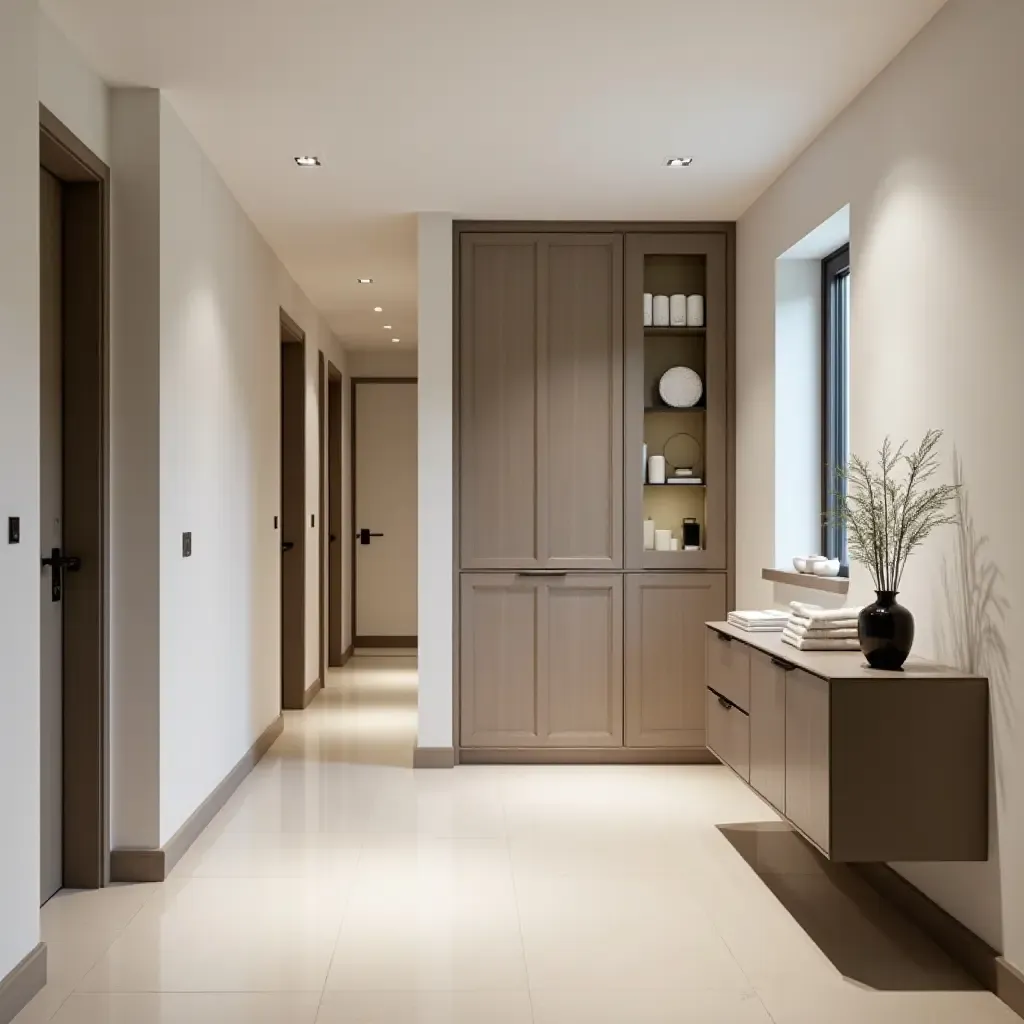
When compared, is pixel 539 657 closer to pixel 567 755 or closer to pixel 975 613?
pixel 567 755

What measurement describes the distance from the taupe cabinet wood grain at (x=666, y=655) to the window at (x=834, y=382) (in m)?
0.91

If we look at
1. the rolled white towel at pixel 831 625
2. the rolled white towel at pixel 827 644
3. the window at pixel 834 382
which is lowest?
the rolled white towel at pixel 827 644

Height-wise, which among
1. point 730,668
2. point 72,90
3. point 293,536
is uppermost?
point 72,90

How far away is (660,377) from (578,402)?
468mm

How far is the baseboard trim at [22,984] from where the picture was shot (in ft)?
8.55

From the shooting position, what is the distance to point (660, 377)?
561cm

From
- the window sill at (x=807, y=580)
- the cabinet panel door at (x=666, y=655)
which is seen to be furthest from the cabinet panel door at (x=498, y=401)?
the window sill at (x=807, y=580)

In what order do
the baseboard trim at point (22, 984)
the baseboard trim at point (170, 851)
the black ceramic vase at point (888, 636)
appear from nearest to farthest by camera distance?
the baseboard trim at point (22, 984) → the black ceramic vase at point (888, 636) → the baseboard trim at point (170, 851)

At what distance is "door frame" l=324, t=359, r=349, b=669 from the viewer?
8914mm

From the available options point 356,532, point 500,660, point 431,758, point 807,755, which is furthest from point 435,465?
point 356,532

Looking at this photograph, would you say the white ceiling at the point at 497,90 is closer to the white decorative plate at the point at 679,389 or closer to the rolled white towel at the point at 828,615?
the white decorative plate at the point at 679,389

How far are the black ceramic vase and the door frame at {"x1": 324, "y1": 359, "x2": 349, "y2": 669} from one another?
6.14 m

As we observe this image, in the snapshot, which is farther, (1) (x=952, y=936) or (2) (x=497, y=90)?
(2) (x=497, y=90)

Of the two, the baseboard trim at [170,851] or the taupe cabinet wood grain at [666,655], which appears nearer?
the baseboard trim at [170,851]
